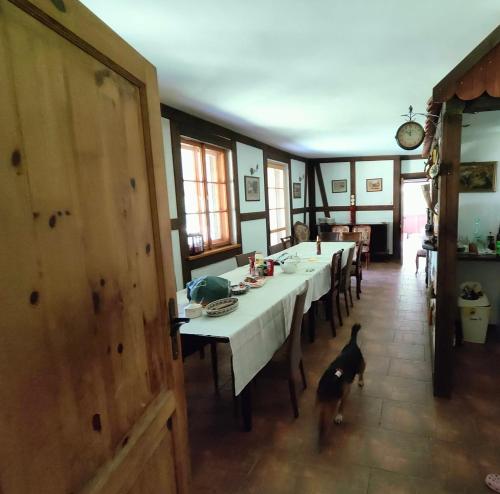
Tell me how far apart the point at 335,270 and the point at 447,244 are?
1.51 metres

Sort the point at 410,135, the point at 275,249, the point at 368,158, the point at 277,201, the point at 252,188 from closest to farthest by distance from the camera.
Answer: the point at 410,135 → the point at 275,249 → the point at 252,188 → the point at 277,201 → the point at 368,158

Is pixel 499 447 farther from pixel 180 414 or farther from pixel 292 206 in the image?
pixel 292 206

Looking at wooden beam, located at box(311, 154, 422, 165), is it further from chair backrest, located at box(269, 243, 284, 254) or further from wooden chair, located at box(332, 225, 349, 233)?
chair backrest, located at box(269, 243, 284, 254)

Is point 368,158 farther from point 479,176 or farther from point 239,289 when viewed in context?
point 239,289

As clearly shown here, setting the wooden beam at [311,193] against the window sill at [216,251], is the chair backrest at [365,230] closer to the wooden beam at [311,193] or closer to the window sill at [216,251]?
the wooden beam at [311,193]

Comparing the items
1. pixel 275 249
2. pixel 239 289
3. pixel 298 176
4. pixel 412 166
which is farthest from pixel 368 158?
pixel 239 289

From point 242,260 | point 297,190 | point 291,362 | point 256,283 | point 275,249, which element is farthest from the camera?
point 297,190

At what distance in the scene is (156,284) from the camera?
1083 millimetres

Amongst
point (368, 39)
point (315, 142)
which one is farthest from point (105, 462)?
point (315, 142)

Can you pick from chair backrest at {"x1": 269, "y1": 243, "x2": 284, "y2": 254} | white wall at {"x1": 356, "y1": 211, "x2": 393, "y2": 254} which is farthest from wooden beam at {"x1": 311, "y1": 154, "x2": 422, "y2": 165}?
chair backrest at {"x1": 269, "y1": 243, "x2": 284, "y2": 254}

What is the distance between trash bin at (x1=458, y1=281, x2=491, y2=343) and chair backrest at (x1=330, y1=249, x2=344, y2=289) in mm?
1182

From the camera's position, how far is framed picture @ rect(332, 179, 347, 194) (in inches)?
320

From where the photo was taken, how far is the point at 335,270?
3.70 metres

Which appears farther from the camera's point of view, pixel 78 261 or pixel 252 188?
pixel 252 188
